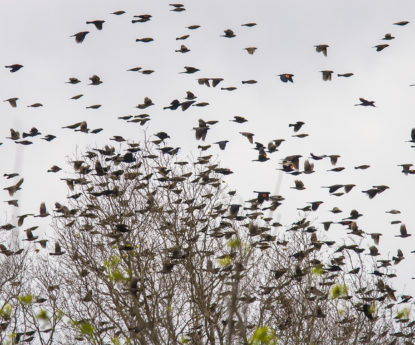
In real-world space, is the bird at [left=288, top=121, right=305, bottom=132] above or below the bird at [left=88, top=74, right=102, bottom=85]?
below

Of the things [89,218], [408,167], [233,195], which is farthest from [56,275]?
[408,167]

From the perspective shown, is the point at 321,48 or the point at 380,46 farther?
the point at 321,48

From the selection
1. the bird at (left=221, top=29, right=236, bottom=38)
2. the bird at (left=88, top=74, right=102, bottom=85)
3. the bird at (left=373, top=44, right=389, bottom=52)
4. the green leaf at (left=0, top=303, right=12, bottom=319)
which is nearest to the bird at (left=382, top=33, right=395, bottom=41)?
the bird at (left=373, top=44, right=389, bottom=52)

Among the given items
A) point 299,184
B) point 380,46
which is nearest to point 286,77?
point 380,46

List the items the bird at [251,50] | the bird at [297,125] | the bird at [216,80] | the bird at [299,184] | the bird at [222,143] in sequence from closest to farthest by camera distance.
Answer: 1. the bird at [222,143]
2. the bird at [216,80]
3. the bird at [299,184]
4. the bird at [297,125]
5. the bird at [251,50]

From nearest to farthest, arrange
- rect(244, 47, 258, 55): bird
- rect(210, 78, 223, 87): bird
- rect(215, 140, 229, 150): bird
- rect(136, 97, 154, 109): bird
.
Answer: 1. rect(215, 140, 229, 150): bird
2. rect(210, 78, 223, 87): bird
3. rect(136, 97, 154, 109): bird
4. rect(244, 47, 258, 55): bird

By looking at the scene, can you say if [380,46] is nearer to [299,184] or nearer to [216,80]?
[299,184]

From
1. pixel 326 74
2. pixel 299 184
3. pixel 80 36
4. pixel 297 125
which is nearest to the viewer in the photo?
pixel 80 36

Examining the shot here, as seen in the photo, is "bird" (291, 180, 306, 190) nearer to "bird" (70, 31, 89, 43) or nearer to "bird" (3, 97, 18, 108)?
"bird" (70, 31, 89, 43)

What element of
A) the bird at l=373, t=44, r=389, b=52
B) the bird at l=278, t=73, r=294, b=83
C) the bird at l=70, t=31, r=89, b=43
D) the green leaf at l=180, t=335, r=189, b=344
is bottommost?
the green leaf at l=180, t=335, r=189, b=344

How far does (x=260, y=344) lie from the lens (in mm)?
5289

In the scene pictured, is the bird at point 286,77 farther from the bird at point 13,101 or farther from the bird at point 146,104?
the bird at point 13,101

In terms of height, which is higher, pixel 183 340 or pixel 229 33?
pixel 229 33

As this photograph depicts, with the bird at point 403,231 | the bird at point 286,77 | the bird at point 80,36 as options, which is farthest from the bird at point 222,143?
the bird at point 403,231
